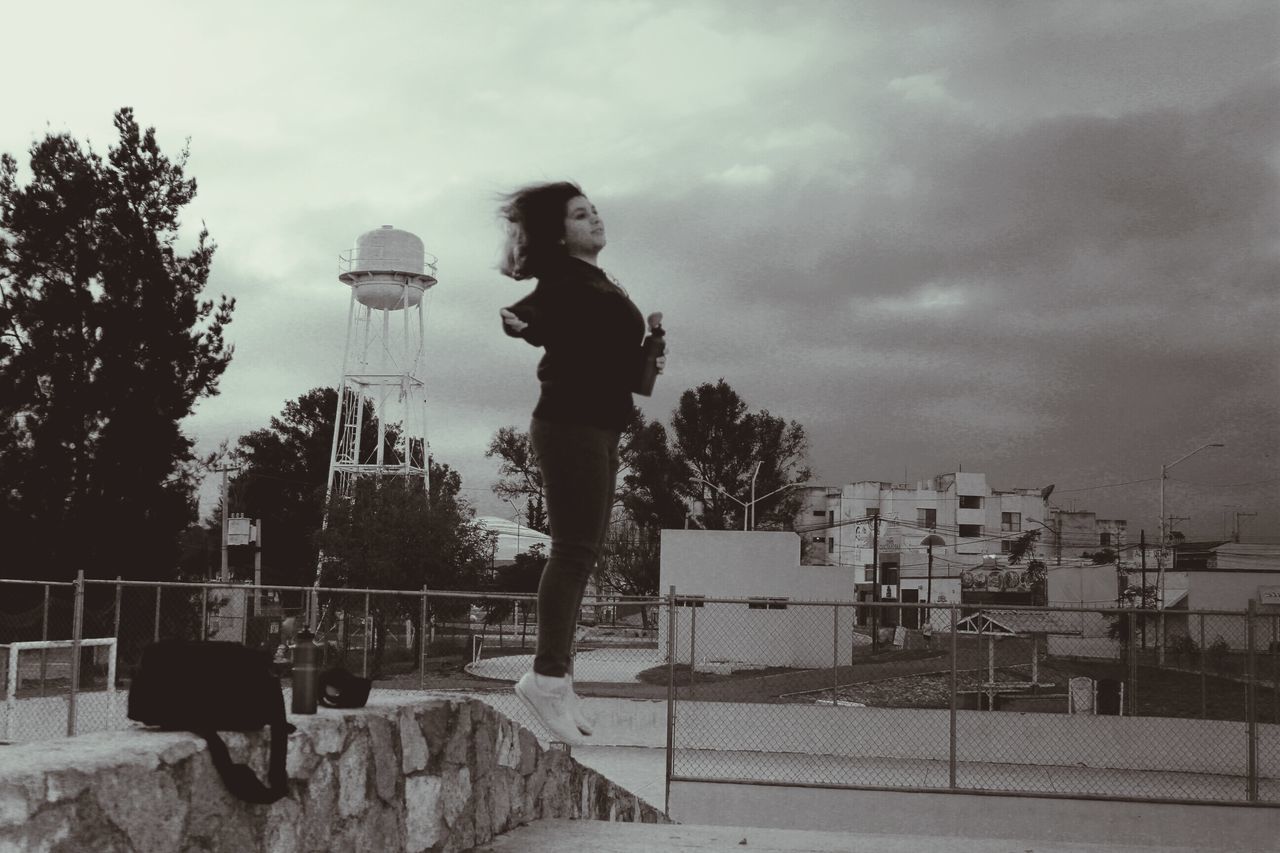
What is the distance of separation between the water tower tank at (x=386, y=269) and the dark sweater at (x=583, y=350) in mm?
36789

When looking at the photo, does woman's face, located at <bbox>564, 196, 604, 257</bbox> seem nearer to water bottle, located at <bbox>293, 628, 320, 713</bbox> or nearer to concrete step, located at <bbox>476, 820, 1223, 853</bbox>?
water bottle, located at <bbox>293, 628, 320, 713</bbox>

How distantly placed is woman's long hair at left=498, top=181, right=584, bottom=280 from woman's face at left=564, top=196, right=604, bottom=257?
14 mm

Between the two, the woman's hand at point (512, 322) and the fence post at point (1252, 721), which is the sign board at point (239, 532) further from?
the woman's hand at point (512, 322)

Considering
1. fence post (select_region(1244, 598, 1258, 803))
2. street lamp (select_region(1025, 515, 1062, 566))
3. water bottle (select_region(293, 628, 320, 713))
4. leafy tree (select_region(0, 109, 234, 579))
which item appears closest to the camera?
water bottle (select_region(293, 628, 320, 713))

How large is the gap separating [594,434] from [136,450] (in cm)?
2242

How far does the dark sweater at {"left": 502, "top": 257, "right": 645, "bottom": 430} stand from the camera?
287 cm

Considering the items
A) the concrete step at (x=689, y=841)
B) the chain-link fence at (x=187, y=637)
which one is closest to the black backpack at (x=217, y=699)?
the concrete step at (x=689, y=841)

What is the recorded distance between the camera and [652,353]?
2953 mm

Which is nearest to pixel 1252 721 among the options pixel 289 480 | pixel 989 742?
pixel 989 742

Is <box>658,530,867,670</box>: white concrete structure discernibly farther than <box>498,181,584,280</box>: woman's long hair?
Yes

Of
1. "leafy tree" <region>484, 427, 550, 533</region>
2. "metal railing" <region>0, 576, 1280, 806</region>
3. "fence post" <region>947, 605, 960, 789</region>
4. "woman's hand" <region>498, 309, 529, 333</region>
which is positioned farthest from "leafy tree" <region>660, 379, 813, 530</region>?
"woman's hand" <region>498, 309, 529, 333</region>

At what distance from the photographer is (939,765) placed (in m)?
14.4

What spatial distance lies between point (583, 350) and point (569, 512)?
1.28 ft

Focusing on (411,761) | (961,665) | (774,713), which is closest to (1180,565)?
(961,665)
